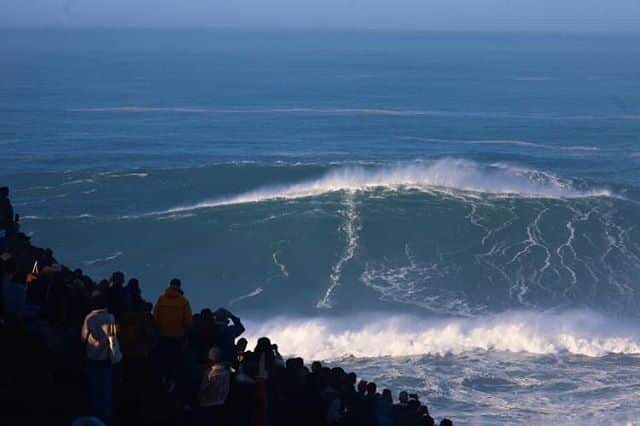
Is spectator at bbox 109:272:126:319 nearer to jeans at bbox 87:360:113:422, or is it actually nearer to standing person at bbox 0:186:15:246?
jeans at bbox 87:360:113:422

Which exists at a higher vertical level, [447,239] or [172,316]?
[447,239]

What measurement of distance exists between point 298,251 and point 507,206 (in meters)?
7.12

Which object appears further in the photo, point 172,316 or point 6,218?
point 6,218

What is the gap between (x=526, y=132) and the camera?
52406 millimetres

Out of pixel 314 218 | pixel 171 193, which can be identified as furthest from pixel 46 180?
pixel 314 218

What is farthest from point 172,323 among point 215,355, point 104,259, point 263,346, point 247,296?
point 104,259

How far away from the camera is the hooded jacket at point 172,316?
32.9ft

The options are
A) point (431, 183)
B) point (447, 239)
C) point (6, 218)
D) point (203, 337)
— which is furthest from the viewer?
point (431, 183)

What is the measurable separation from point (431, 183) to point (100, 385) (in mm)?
27183

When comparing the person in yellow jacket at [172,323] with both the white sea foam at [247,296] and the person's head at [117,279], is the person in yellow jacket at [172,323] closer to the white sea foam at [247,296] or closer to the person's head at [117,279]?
the person's head at [117,279]

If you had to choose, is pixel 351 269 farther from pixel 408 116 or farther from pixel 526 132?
pixel 408 116

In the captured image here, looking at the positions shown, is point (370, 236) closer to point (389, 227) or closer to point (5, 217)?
point (389, 227)

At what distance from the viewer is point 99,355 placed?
8.92m

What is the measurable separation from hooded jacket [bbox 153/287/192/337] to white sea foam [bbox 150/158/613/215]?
69.4ft
